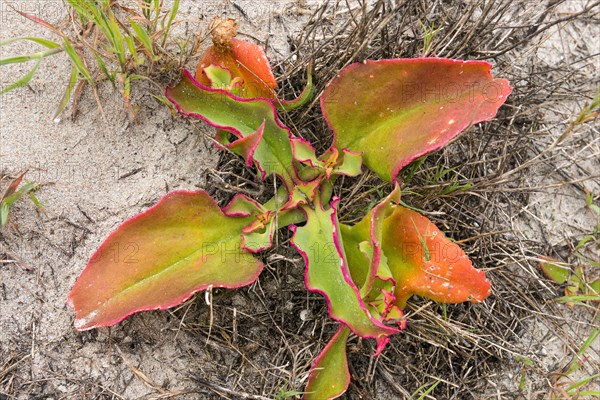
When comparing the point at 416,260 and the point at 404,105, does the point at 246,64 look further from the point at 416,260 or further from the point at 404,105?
the point at 416,260

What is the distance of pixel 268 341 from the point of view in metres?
1.61

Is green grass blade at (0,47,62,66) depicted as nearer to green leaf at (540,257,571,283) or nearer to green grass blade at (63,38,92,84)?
green grass blade at (63,38,92,84)

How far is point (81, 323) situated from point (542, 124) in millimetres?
1435

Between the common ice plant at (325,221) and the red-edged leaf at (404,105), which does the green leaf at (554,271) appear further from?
the red-edged leaf at (404,105)

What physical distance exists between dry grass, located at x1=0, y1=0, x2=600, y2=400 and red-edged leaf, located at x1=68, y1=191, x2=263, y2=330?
4.0 inches

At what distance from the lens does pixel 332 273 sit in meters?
1.45

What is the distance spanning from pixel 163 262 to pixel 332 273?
415 millimetres

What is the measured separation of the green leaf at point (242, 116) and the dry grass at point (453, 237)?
86mm

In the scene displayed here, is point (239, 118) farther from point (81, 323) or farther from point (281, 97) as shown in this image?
point (81, 323)

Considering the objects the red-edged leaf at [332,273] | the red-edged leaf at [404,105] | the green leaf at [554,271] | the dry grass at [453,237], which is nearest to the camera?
the red-edged leaf at [332,273]

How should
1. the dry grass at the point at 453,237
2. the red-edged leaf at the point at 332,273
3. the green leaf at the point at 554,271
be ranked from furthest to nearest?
1. the green leaf at the point at 554,271
2. the dry grass at the point at 453,237
3. the red-edged leaf at the point at 332,273

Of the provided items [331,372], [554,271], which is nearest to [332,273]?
[331,372]

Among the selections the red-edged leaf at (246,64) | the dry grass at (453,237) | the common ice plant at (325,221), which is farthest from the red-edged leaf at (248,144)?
the red-edged leaf at (246,64)

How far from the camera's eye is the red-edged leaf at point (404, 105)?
1.46 m
